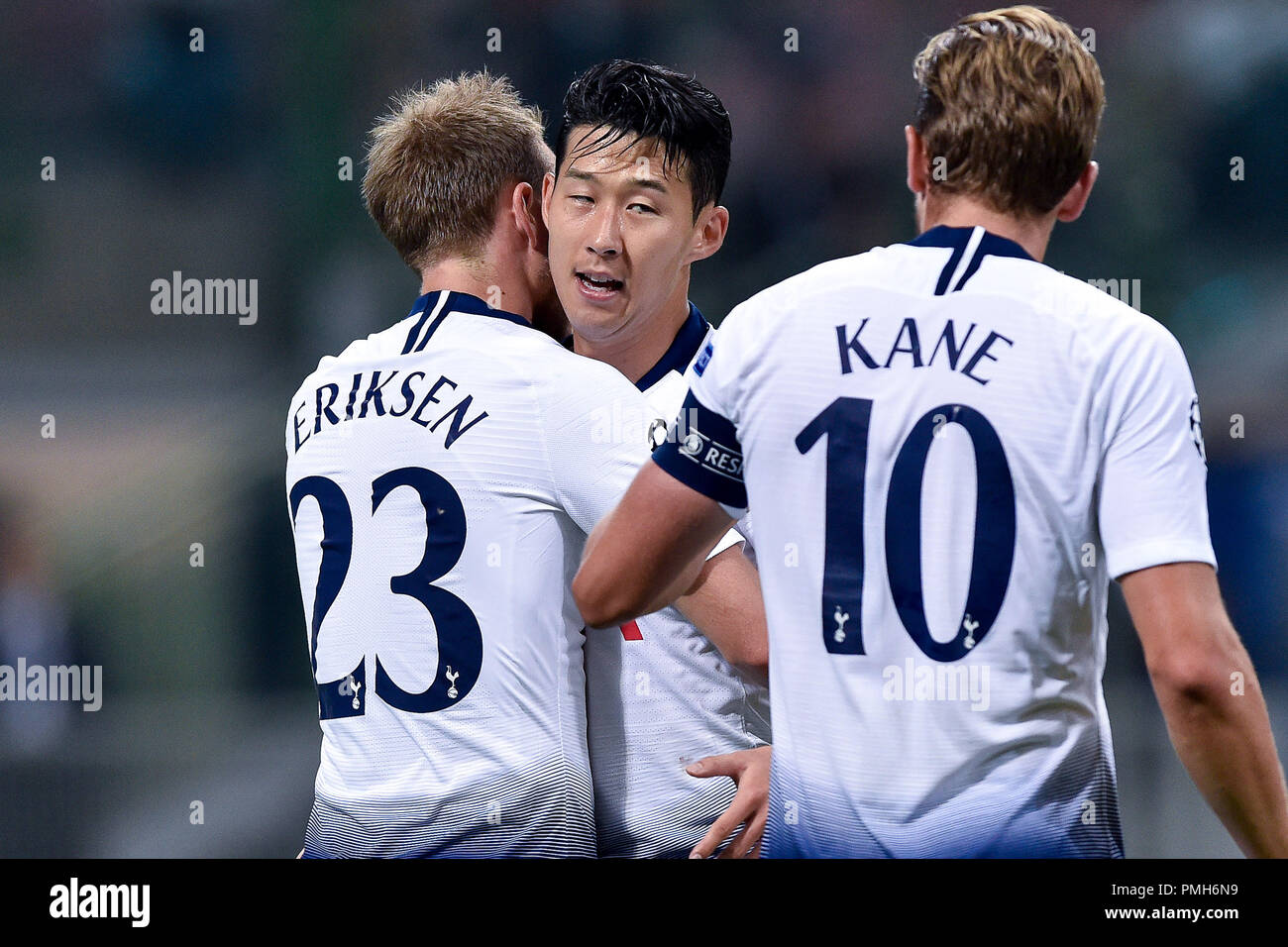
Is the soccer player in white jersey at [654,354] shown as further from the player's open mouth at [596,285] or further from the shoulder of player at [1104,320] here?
the shoulder of player at [1104,320]

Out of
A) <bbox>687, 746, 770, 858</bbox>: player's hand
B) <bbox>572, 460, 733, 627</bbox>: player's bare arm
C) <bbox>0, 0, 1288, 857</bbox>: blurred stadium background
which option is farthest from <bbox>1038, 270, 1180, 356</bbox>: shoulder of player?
<bbox>0, 0, 1288, 857</bbox>: blurred stadium background

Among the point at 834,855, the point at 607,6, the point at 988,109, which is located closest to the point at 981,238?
the point at 988,109

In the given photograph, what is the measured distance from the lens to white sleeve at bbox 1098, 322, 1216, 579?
4.97 ft

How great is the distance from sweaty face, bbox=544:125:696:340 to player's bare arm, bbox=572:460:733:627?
23.1 inches

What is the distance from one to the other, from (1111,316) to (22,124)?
701 centimetres

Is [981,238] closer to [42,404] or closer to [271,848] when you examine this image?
[271,848]

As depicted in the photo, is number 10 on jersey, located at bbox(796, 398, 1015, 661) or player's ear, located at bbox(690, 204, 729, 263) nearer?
number 10 on jersey, located at bbox(796, 398, 1015, 661)

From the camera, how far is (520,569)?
198cm

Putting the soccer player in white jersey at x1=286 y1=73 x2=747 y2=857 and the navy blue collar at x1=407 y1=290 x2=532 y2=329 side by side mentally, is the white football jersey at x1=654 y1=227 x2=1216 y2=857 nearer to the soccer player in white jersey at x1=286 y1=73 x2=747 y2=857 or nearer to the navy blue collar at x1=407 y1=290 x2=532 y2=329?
the soccer player in white jersey at x1=286 y1=73 x2=747 y2=857

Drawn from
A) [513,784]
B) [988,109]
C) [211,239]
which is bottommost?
[513,784]

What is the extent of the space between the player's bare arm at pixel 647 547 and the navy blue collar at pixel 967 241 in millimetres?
462

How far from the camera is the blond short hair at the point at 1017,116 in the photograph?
164 cm

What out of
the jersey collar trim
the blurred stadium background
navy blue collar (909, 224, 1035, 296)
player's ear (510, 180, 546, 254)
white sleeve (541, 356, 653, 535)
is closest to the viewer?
navy blue collar (909, 224, 1035, 296)

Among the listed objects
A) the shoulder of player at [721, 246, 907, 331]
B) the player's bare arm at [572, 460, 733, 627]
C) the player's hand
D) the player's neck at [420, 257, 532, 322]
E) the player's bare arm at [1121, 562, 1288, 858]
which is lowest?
the player's hand
